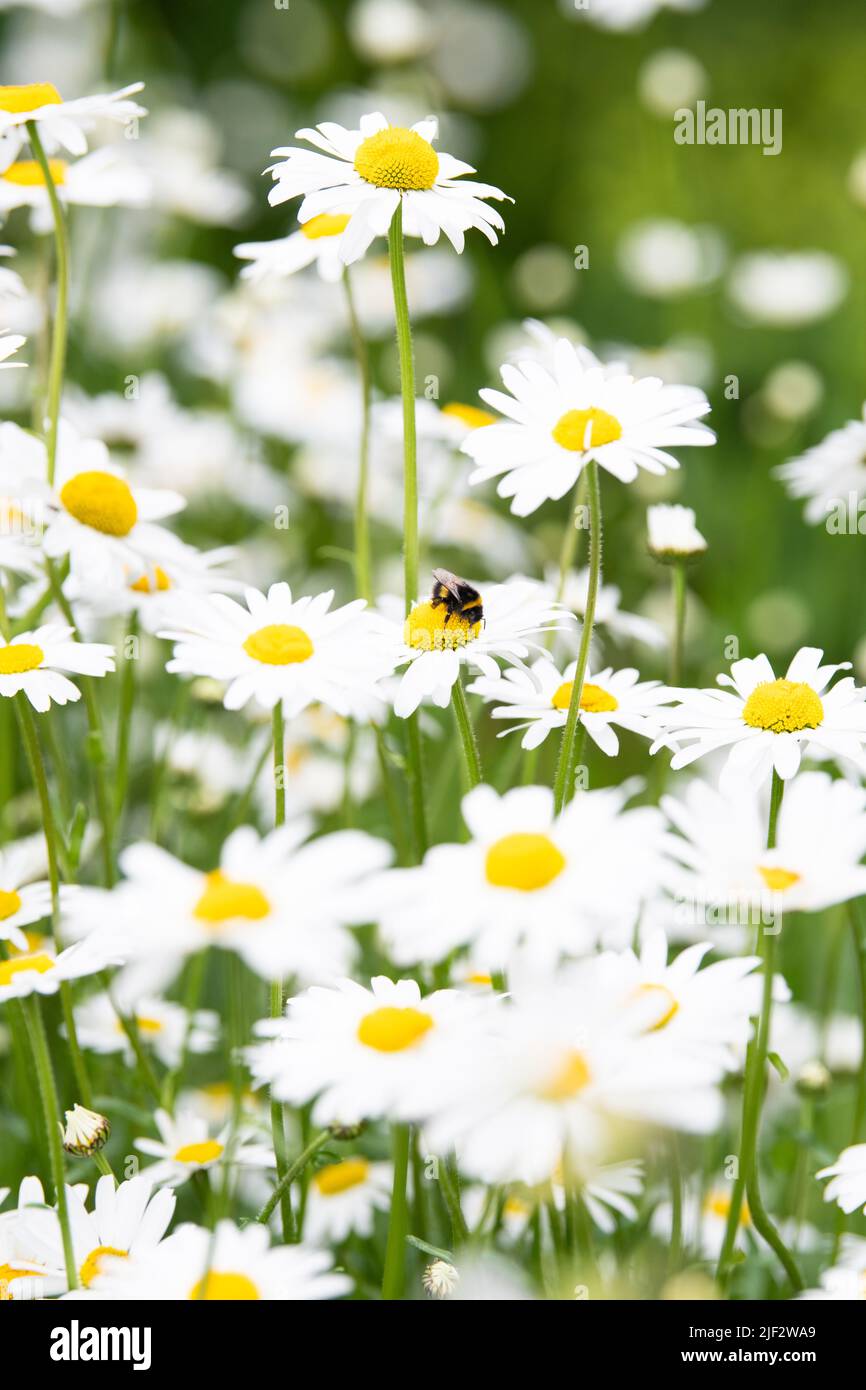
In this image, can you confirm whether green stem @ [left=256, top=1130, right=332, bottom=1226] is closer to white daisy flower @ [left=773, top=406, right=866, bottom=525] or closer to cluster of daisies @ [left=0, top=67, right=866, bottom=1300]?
cluster of daisies @ [left=0, top=67, right=866, bottom=1300]

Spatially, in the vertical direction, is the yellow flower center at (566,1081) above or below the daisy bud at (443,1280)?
above

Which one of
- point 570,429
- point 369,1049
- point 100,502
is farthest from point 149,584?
point 369,1049

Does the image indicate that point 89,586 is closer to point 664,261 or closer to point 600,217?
point 664,261

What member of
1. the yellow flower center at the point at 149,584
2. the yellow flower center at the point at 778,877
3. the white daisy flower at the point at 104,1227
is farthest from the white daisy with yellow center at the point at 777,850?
the yellow flower center at the point at 149,584

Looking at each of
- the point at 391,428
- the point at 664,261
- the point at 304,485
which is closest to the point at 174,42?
the point at 664,261

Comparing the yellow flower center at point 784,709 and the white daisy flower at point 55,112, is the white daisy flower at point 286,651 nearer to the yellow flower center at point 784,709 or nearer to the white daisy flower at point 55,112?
the yellow flower center at point 784,709
